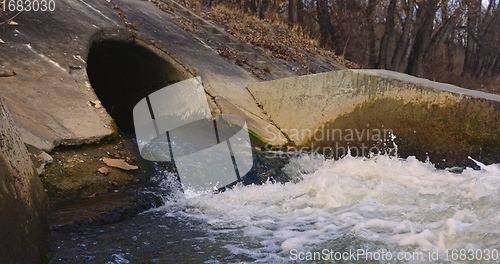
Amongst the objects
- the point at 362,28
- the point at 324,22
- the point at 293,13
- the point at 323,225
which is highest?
the point at 293,13

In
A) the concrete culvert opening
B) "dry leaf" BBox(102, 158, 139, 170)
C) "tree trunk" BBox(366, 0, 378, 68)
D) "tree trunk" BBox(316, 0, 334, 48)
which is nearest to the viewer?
"dry leaf" BBox(102, 158, 139, 170)

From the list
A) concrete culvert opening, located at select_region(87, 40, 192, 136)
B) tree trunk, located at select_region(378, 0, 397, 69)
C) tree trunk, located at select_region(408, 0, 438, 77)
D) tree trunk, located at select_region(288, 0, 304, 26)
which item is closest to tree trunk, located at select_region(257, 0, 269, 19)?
A: tree trunk, located at select_region(288, 0, 304, 26)

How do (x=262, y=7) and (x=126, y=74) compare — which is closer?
(x=126, y=74)

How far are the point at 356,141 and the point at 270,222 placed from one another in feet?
11.0

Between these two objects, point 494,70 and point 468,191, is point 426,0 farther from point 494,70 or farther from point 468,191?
point 468,191

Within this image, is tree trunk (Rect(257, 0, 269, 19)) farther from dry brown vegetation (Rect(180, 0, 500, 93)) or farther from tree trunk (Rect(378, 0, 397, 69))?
tree trunk (Rect(378, 0, 397, 69))

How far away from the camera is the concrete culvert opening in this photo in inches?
339

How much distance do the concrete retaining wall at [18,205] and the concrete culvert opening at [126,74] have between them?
4377 mm

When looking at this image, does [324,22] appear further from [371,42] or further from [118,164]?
[118,164]

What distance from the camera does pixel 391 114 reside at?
686cm

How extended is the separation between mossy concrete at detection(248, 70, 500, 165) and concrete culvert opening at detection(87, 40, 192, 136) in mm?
1997

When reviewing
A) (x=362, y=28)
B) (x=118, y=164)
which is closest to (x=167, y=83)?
(x=118, y=164)

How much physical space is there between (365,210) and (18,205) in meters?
2.74

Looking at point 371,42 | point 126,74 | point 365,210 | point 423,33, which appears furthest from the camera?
point 371,42
